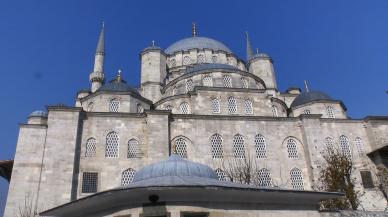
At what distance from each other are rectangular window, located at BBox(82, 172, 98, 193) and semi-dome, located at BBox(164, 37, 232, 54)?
17636 mm

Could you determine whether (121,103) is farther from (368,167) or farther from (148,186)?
(148,186)

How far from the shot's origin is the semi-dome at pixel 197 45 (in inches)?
1358

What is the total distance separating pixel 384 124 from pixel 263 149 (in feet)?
26.1

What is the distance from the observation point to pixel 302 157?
21234 mm

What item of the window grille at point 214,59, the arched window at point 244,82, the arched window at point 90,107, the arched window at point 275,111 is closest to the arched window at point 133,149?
the arched window at point 90,107

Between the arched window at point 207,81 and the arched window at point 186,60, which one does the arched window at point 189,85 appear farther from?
the arched window at point 186,60

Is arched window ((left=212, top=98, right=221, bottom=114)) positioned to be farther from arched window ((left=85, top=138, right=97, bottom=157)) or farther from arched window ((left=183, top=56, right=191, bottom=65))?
arched window ((left=183, top=56, right=191, bottom=65))

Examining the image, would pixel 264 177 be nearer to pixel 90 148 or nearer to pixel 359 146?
pixel 359 146

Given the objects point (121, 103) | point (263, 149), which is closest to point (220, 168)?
point (263, 149)

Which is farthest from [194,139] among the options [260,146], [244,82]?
[244,82]

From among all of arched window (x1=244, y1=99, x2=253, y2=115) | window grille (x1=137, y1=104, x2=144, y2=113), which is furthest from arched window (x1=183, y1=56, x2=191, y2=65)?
arched window (x1=244, y1=99, x2=253, y2=115)

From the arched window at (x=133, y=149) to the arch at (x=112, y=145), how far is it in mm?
616

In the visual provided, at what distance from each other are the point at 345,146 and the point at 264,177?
5482mm

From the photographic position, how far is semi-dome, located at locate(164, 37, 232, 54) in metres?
34.5
